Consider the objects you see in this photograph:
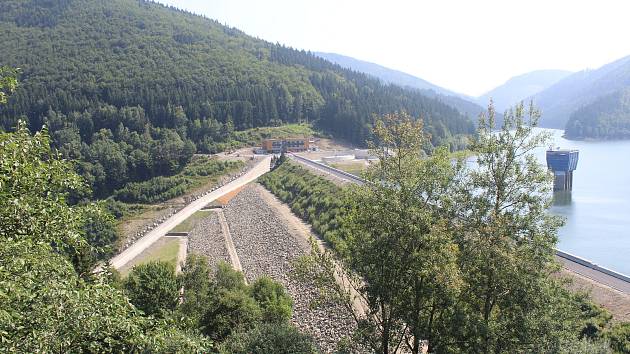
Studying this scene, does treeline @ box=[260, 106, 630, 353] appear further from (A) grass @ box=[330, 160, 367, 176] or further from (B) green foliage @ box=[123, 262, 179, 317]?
(A) grass @ box=[330, 160, 367, 176]

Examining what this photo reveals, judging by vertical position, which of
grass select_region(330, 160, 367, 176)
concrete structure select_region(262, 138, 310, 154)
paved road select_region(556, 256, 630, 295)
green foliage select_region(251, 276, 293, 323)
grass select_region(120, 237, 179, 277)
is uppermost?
concrete structure select_region(262, 138, 310, 154)

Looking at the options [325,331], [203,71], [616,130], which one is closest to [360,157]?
[325,331]

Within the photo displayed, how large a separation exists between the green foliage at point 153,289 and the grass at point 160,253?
14046 mm

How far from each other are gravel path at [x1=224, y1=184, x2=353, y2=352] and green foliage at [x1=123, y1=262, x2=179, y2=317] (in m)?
6.14

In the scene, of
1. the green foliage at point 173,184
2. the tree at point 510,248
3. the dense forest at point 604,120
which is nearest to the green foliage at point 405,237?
the tree at point 510,248

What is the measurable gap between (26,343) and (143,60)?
13208cm

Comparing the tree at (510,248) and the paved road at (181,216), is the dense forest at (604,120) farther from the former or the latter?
the tree at (510,248)

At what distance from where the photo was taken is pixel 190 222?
4681 cm

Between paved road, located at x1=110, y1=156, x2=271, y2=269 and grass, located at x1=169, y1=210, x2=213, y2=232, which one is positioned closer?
paved road, located at x1=110, y1=156, x2=271, y2=269

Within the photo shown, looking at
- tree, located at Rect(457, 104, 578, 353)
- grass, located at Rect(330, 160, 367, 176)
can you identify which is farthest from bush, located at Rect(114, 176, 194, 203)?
tree, located at Rect(457, 104, 578, 353)

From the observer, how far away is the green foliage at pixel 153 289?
2031 centimetres

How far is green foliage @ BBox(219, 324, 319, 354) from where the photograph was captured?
1184 cm

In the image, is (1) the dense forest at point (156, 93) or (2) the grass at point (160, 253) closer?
(2) the grass at point (160, 253)

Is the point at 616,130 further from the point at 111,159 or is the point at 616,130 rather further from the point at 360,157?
the point at 111,159
